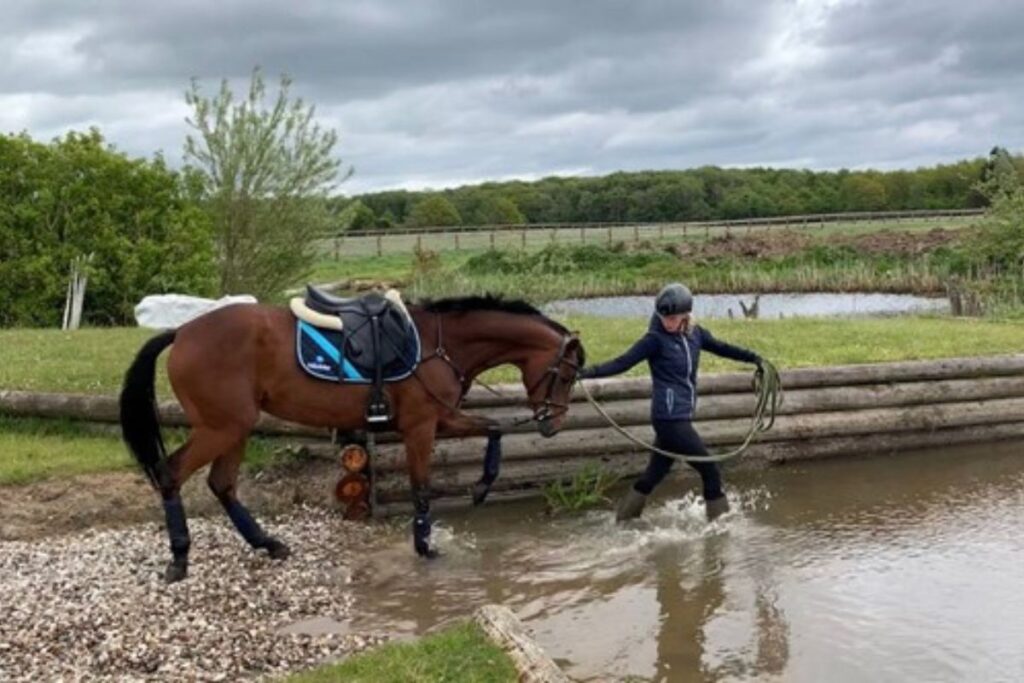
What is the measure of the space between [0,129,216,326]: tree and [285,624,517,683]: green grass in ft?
45.3

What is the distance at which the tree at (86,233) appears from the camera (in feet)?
56.6

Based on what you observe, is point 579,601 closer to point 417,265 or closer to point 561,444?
point 561,444

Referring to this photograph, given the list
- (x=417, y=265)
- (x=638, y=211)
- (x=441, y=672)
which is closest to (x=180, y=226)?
(x=417, y=265)

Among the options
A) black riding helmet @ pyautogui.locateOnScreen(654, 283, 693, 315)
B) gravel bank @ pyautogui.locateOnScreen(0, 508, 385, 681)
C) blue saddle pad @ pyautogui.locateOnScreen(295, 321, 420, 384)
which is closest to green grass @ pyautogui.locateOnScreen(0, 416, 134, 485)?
gravel bank @ pyautogui.locateOnScreen(0, 508, 385, 681)

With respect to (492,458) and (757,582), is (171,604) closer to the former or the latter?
(492,458)

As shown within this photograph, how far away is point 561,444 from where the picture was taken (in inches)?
357

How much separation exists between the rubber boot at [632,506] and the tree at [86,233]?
12.0 m

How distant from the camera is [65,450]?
340 inches

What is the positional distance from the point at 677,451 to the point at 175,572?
12.0ft

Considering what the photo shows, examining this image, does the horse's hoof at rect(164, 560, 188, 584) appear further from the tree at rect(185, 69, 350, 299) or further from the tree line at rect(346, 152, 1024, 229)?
the tree line at rect(346, 152, 1024, 229)

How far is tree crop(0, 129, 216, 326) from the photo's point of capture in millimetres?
17266

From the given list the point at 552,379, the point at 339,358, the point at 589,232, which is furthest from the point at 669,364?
the point at 589,232

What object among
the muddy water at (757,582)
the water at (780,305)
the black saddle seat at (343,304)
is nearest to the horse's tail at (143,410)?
the black saddle seat at (343,304)

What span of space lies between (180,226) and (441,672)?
585 inches
